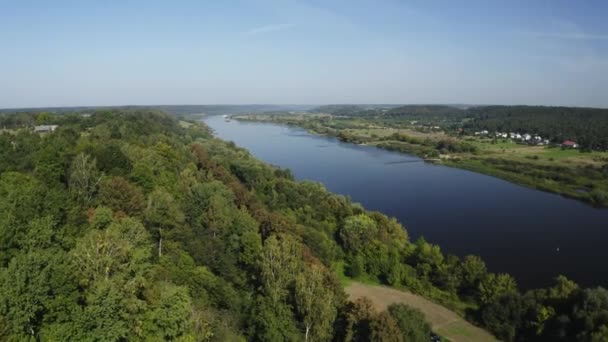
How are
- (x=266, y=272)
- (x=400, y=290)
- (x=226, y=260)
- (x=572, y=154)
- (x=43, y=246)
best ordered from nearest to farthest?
(x=43, y=246), (x=266, y=272), (x=226, y=260), (x=400, y=290), (x=572, y=154)

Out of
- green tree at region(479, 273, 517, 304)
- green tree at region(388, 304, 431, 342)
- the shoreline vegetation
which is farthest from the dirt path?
the shoreline vegetation

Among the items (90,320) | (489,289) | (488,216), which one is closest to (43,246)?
(90,320)

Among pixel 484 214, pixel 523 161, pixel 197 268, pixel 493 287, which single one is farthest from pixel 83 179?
pixel 523 161

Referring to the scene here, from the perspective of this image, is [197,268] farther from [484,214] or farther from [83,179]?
[484,214]

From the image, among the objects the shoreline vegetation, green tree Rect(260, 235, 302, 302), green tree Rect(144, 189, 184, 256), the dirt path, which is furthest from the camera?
the shoreline vegetation

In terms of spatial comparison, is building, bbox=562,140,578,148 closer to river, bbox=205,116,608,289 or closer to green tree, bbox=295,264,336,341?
river, bbox=205,116,608,289

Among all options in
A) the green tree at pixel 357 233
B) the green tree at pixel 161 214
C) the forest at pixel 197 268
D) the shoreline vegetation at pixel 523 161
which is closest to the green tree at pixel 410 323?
the forest at pixel 197 268

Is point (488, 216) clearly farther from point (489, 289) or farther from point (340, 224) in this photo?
point (489, 289)
